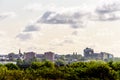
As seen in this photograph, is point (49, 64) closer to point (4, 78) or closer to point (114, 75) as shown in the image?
point (114, 75)

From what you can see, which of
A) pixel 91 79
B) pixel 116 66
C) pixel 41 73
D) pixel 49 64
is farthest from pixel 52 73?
pixel 49 64

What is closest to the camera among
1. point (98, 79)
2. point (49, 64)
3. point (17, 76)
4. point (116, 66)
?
point (17, 76)

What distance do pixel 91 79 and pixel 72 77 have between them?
3774mm

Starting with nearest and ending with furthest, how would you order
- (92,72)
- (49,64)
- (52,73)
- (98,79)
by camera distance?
1. (98,79)
2. (52,73)
3. (92,72)
4. (49,64)

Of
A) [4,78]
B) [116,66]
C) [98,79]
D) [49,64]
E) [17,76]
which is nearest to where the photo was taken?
[4,78]

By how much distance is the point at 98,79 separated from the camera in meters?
62.9

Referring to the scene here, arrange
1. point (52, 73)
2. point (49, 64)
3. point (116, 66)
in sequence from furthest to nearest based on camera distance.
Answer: point (49, 64)
point (116, 66)
point (52, 73)

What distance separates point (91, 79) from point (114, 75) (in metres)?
8.29

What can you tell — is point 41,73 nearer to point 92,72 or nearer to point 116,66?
point 92,72

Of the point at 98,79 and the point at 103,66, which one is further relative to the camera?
the point at 103,66

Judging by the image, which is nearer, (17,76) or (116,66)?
(17,76)

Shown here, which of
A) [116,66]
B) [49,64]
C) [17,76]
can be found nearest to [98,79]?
[17,76]

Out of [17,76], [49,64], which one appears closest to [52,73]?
[17,76]

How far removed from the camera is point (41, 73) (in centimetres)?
6838
